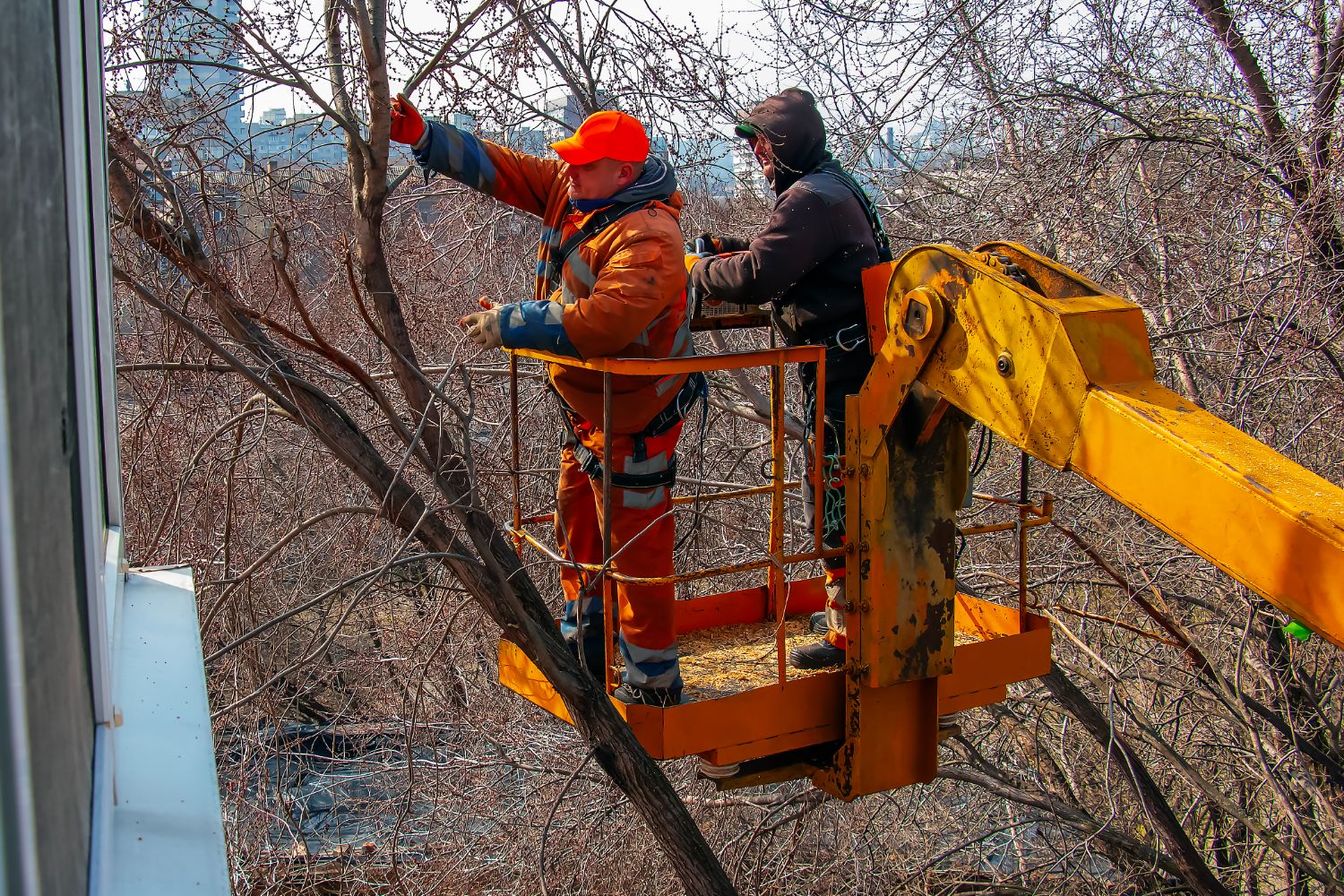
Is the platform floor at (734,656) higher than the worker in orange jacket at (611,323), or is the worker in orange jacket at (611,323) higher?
the worker in orange jacket at (611,323)

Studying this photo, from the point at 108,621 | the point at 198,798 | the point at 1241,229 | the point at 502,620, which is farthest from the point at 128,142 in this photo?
the point at 1241,229

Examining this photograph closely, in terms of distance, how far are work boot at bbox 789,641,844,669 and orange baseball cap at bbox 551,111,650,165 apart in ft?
6.73

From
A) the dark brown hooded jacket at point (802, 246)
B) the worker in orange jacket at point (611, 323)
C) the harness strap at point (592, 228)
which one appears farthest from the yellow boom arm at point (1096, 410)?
the harness strap at point (592, 228)

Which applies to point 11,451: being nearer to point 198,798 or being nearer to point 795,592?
point 198,798

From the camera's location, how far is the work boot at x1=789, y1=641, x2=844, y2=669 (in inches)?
187

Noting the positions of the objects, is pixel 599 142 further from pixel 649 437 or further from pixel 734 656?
pixel 734 656

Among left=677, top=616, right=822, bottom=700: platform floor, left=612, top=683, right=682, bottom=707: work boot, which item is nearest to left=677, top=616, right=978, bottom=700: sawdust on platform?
left=677, top=616, right=822, bottom=700: platform floor

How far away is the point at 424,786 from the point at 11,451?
24.8 ft

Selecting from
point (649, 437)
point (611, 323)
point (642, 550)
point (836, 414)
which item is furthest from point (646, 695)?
point (611, 323)

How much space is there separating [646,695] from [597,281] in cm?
154

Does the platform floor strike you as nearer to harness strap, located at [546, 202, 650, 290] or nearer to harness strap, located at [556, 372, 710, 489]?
harness strap, located at [556, 372, 710, 489]

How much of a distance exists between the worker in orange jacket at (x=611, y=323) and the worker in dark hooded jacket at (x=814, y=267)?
330 mm

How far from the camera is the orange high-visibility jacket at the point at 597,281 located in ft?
12.9

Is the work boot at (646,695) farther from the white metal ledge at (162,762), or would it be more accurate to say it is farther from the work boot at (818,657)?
the white metal ledge at (162,762)
